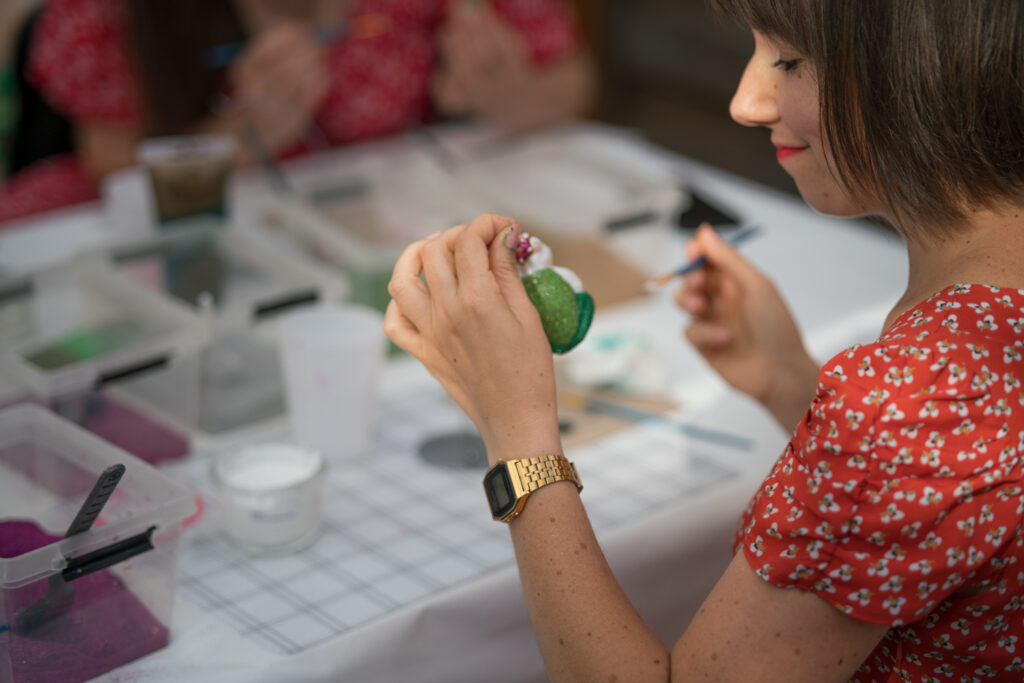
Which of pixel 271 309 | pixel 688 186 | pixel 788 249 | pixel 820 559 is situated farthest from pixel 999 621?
pixel 688 186

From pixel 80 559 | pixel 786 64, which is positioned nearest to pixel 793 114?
pixel 786 64

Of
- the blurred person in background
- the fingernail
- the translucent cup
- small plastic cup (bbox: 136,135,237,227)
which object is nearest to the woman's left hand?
the fingernail

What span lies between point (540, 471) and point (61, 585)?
39cm

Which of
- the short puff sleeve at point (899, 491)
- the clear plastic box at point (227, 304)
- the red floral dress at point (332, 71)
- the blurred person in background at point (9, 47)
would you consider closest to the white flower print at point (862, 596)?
the short puff sleeve at point (899, 491)

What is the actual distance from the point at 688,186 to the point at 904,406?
1.24 meters

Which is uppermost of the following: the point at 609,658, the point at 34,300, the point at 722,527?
the point at 34,300

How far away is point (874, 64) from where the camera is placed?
28.0 inches

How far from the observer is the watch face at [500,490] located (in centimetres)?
80

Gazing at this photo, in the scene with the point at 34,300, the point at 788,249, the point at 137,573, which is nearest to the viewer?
the point at 137,573

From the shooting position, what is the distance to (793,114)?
794mm

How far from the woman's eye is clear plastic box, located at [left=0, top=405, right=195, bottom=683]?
60 cm

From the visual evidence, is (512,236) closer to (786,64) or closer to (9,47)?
(786,64)

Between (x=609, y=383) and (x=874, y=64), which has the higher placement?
(x=874, y=64)

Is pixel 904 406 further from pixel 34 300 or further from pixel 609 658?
pixel 34 300
